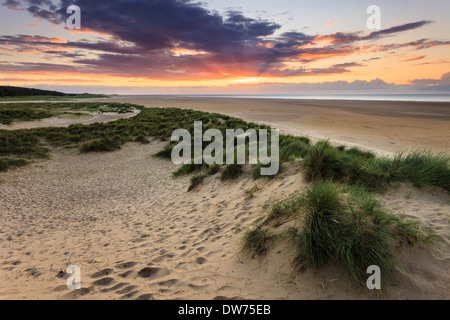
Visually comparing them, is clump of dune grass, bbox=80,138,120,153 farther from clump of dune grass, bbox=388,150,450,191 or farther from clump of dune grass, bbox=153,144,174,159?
clump of dune grass, bbox=388,150,450,191

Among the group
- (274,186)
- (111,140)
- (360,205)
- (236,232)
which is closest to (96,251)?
(236,232)

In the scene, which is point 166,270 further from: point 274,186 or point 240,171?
point 240,171

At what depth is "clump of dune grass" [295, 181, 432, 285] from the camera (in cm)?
304

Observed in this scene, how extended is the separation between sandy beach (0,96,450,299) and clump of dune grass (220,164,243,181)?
0.94 feet

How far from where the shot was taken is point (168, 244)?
17.1 ft

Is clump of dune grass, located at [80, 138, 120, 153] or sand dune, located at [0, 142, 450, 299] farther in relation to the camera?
clump of dune grass, located at [80, 138, 120, 153]

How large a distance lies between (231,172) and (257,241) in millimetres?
4614

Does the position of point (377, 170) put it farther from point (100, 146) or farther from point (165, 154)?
point (100, 146)

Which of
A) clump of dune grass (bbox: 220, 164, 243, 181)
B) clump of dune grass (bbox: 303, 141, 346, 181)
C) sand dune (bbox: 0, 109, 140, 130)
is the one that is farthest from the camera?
sand dune (bbox: 0, 109, 140, 130)

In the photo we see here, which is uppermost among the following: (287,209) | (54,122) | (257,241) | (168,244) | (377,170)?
(54,122)

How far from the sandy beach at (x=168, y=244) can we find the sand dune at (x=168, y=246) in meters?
0.02

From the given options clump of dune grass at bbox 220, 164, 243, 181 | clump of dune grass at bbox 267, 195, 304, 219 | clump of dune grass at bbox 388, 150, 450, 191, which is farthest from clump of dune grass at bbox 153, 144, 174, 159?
clump of dune grass at bbox 388, 150, 450, 191

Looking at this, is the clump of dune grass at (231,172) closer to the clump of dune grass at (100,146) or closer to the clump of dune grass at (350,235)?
the clump of dune grass at (350,235)

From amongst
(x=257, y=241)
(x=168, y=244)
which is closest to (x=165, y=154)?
(x=168, y=244)
